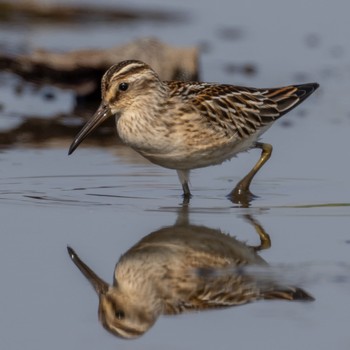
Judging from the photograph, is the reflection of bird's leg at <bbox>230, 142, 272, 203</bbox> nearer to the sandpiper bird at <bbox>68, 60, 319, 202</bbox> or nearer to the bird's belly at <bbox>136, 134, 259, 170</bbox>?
the sandpiper bird at <bbox>68, 60, 319, 202</bbox>

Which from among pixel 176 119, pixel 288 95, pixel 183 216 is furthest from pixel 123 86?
pixel 288 95

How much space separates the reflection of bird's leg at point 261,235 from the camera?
10.1 metres

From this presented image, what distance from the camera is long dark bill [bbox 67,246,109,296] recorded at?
29.5ft

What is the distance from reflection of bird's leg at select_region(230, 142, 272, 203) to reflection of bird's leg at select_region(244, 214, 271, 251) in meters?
0.85

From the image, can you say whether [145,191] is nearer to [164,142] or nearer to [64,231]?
[164,142]

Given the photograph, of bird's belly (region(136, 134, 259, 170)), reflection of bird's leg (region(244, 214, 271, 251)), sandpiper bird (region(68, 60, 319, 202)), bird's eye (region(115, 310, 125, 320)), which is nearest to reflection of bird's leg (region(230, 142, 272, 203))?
sandpiper bird (region(68, 60, 319, 202))

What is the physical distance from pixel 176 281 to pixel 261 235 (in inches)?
62.2

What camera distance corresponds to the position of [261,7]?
2267 cm

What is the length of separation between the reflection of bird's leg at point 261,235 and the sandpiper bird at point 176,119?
3.37ft

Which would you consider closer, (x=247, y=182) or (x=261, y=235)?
(x=261, y=235)

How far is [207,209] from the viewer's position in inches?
452

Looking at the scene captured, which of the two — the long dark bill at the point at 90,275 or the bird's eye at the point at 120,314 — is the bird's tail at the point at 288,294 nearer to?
the bird's eye at the point at 120,314

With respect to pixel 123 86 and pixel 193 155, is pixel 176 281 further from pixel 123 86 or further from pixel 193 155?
pixel 123 86

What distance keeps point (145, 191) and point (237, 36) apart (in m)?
9.31
